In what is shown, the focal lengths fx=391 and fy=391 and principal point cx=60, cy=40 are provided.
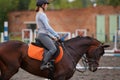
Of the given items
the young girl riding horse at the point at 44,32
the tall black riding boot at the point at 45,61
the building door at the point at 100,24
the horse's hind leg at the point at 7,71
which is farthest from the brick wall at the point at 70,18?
the horse's hind leg at the point at 7,71

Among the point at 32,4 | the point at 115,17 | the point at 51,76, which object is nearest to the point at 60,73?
the point at 51,76

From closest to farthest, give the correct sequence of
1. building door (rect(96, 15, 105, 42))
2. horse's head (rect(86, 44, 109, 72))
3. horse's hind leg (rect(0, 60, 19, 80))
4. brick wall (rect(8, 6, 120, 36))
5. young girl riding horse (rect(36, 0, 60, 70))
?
horse's hind leg (rect(0, 60, 19, 80)) < young girl riding horse (rect(36, 0, 60, 70)) < horse's head (rect(86, 44, 109, 72)) < building door (rect(96, 15, 105, 42)) < brick wall (rect(8, 6, 120, 36))

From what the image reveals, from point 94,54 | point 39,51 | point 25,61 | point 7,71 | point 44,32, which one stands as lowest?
point 7,71

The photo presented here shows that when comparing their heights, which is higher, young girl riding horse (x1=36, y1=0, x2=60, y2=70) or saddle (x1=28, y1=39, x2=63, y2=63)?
young girl riding horse (x1=36, y1=0, x2=60, y2=70)

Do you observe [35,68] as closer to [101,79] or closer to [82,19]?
[101,79]

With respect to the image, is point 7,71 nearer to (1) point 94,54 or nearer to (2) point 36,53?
(2) point 36,53

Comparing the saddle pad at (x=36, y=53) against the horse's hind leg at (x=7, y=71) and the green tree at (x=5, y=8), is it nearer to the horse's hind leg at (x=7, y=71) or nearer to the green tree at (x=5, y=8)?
the horse's hind leg at (x=7, y=71)

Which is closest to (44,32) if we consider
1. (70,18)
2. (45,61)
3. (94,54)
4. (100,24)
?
(45,61)

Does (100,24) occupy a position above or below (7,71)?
above

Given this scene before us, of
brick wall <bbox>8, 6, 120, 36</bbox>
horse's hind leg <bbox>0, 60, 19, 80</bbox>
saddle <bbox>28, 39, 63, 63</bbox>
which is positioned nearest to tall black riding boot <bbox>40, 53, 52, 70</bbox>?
saddle <bbox>28, 39, 63, 63</bbox>

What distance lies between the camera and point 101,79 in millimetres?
11273

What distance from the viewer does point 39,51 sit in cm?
817

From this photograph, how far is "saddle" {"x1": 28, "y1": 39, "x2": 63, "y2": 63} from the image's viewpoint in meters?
8.15

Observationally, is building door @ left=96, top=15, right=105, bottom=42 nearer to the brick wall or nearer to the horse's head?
the brick wall
